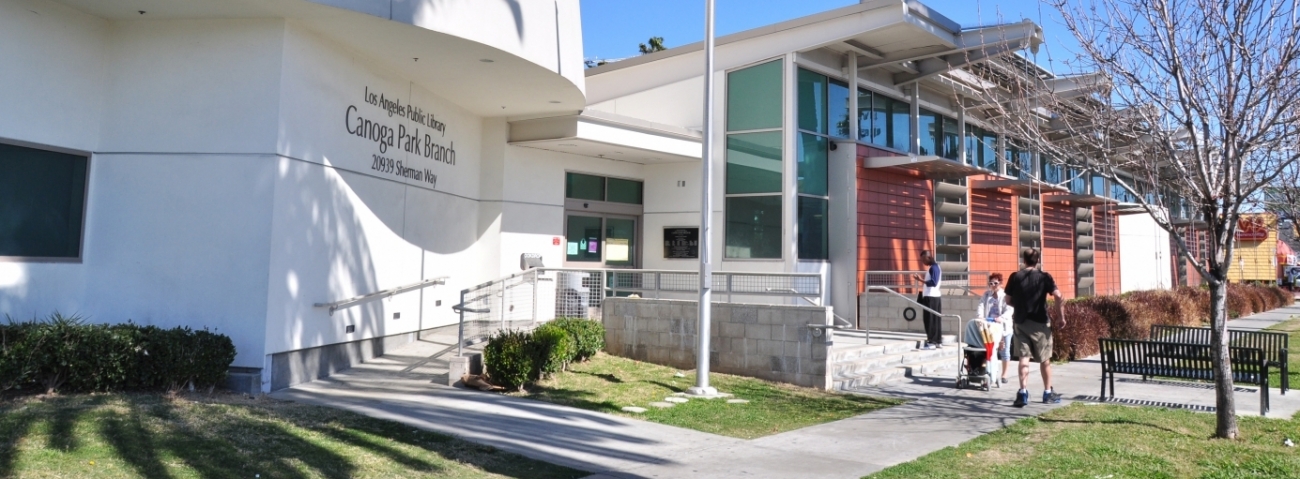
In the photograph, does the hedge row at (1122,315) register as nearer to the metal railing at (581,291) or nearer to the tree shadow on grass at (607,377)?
the metal railing at (581,291)

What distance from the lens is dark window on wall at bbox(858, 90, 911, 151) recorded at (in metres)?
19.6

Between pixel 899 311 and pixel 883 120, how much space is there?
16.9 ft

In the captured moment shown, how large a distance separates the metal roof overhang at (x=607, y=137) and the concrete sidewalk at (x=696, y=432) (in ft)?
17.4

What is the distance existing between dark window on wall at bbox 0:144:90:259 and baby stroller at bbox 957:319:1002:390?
11735 mm

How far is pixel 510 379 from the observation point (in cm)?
1090

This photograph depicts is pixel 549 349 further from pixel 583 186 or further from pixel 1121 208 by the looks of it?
pixel 1121 208

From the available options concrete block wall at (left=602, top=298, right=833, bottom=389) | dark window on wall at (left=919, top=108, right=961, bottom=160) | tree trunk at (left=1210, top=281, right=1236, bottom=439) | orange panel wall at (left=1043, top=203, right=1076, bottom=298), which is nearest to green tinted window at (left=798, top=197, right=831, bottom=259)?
dark window on wall at (left=919, top=108, right=961, bottom=160)

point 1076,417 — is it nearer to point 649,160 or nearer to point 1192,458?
point 1192,458

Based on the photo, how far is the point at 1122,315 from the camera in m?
18.4

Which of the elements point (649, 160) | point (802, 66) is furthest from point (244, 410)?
Result: point (802, 66)

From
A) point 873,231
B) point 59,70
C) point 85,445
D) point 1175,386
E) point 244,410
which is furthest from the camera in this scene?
point 873,231

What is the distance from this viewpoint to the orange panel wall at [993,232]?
931 inches

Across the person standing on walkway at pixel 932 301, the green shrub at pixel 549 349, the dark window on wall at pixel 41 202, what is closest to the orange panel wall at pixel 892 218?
the person standing on walkway at pixel 932 301

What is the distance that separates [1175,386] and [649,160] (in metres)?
10.7
